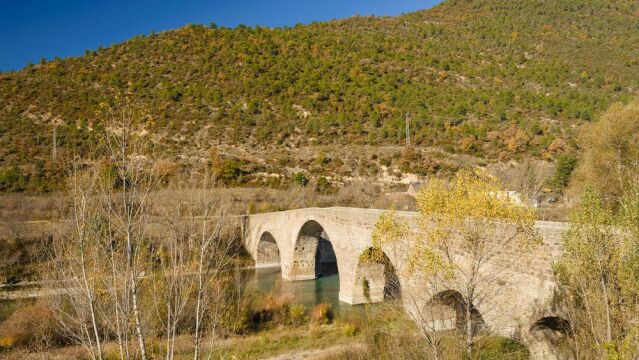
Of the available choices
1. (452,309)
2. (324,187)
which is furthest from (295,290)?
(324,187)

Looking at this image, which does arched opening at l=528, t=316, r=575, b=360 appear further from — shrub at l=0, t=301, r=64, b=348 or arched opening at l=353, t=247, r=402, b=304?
shrub at l=0, t=301, r=64, b=348

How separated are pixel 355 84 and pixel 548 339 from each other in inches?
2094

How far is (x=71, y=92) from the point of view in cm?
5328

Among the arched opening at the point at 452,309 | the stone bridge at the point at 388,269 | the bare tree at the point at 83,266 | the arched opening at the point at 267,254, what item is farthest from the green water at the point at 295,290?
the bare tree at the point at 83,266

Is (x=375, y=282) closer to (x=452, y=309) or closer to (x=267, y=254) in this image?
(x=452, y=309)

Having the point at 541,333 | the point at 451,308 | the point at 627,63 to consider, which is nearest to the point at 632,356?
the point at 541,333

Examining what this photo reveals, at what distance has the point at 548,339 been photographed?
9.05 meters

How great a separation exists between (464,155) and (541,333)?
112ft

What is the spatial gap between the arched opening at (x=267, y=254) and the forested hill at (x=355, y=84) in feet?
51.2

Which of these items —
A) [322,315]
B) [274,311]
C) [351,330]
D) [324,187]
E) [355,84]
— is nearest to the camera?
[351,330]

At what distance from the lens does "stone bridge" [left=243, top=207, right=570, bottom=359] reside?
8.86 meters

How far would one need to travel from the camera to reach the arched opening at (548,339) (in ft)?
29.2

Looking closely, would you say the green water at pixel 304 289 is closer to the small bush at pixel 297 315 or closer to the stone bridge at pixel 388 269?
the stone bridge at pixel 388 269

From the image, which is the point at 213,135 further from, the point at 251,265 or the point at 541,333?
the point at 541,333
